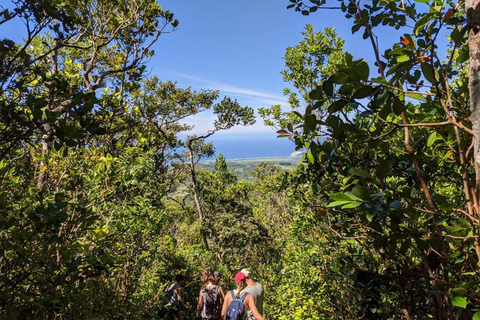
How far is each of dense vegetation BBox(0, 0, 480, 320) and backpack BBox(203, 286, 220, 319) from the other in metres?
0.88

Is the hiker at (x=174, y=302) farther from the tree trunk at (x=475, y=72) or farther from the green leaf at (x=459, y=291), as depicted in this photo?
the tree trunk at (x=475, y=72)

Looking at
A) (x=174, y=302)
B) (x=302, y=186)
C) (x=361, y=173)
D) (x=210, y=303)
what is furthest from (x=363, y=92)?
(x=174, y=302)

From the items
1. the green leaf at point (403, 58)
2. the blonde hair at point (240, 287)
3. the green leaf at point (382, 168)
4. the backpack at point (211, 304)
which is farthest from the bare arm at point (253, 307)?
the green leaf at point (403, 58)

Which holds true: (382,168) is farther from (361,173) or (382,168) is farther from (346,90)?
(346,90)

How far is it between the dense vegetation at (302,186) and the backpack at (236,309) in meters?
0.66

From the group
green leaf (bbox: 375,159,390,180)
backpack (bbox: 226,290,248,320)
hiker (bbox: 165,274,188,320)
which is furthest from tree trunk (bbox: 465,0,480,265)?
hiker (bbox: 165,274,188,320)

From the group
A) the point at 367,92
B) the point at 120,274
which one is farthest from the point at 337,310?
the point at 120,274

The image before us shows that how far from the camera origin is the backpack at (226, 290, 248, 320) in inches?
173

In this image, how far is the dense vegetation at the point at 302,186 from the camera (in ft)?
4.12

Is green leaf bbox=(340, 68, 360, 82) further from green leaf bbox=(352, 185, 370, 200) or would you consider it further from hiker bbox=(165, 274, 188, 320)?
hiker bbox=(165, 274, 188, 320)

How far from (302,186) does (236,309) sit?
2442 mm

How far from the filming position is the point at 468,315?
1443mm

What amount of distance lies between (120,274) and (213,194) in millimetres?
13943

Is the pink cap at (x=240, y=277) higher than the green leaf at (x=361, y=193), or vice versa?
the green leaf at (x=361, y=193)
